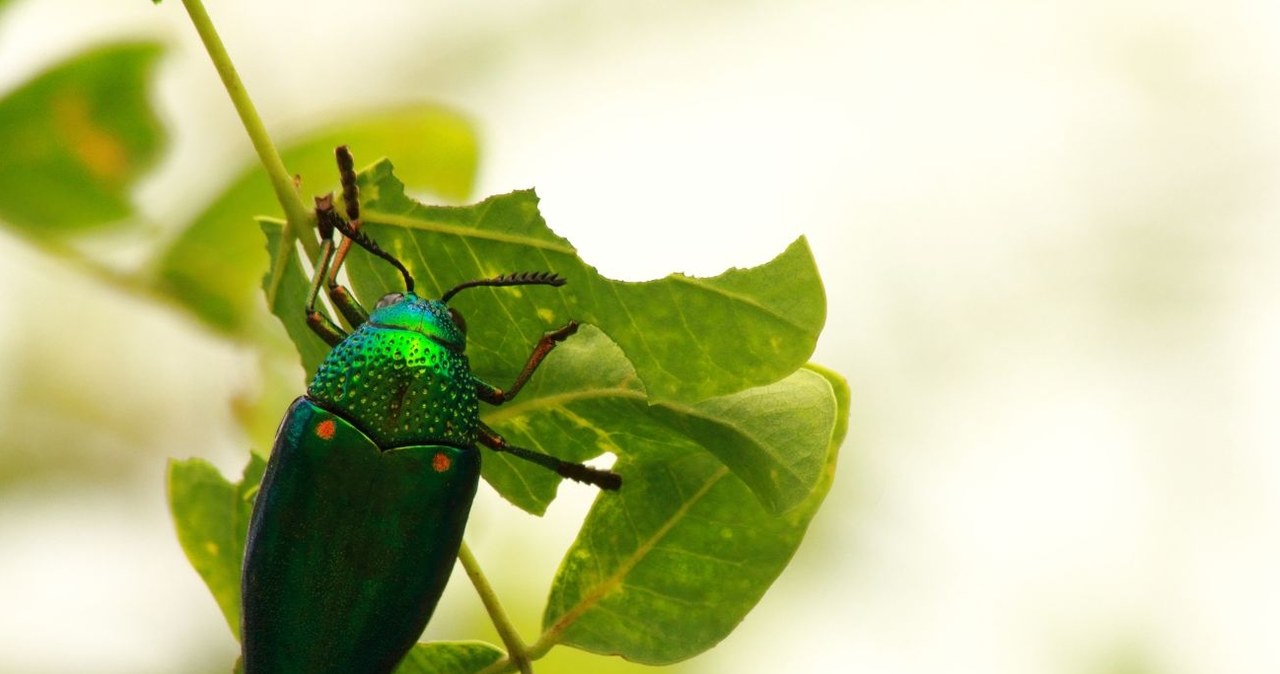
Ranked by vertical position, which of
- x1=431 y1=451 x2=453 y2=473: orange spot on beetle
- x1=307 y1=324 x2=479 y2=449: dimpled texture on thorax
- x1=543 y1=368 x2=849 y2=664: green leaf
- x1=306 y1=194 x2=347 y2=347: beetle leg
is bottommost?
x1=543 y1=368 x2=849 y2=664: green leaf

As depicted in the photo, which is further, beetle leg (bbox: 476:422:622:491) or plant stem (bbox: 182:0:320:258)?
beetle leg (bbox: 476:422:622:491)

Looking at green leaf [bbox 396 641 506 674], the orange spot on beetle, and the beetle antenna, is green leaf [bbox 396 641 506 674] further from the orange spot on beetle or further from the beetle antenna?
the beetle antenna

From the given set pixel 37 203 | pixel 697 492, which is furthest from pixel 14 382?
pixel 697 492

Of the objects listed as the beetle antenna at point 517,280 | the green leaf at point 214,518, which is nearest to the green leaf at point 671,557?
the beetle antenna at point 517,280

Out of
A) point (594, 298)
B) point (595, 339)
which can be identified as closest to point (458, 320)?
point (595, 339)

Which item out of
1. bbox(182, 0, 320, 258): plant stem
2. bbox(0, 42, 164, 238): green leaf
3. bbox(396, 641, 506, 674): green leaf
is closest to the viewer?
bbox(182, 0, 320, 258): plant stem

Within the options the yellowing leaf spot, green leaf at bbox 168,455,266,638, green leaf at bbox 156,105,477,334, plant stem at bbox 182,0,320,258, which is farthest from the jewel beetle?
the yellowing leaf spot

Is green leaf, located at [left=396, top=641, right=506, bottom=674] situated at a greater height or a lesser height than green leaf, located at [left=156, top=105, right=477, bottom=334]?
lesser
